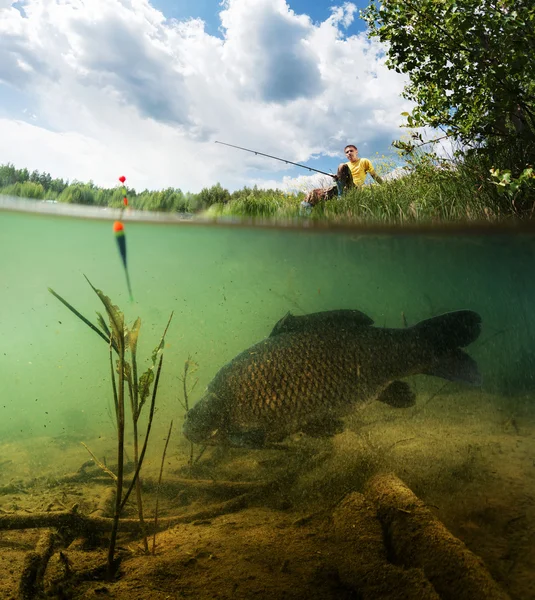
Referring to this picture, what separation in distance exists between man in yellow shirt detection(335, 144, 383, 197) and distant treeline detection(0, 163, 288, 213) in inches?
72.0

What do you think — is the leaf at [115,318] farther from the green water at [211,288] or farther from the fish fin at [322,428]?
the green water at [211,288]

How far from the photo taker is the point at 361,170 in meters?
8.88

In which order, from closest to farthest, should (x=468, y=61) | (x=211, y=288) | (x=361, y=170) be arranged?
1. (x=468, y=61)
2. (x=361, y=170)
3. (x=211, y=288)

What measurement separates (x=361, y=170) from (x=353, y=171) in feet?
0.58

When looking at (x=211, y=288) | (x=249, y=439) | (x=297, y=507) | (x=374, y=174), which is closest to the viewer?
(x=297, y=507)

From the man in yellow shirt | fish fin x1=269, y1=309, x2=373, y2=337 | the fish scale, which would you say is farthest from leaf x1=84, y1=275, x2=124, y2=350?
the man in yellow shirt

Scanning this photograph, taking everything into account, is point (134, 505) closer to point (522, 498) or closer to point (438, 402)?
point (522, 498)

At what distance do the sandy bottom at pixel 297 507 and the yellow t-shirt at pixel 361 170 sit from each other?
5.27 meters

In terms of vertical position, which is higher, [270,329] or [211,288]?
[270,329]

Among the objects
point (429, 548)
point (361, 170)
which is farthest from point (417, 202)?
point (429, 548)

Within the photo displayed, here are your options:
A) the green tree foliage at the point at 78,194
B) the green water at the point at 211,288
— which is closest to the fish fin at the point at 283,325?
the green water at the point at 211,288

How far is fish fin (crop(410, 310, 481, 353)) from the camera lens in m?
3.66

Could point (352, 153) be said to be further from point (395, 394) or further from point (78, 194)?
point (395, 394)

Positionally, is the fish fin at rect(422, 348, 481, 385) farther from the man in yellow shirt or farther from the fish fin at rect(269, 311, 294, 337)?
the man in yellow shirt
